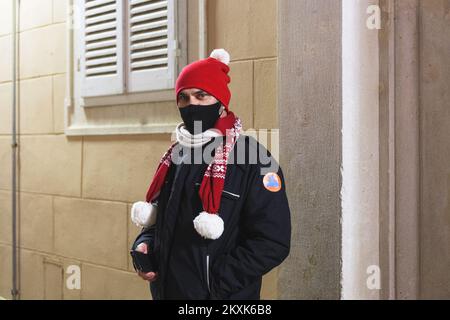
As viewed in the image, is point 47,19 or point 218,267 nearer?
point 218,267

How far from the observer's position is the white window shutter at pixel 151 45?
9.03 ft

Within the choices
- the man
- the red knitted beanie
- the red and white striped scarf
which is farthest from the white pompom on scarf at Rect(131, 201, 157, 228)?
the red knitted beanie

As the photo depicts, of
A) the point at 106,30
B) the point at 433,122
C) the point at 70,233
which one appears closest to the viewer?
the point at 433,122

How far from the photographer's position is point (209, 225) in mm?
1863

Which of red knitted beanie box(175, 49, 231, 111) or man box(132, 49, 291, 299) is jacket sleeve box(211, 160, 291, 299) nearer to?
man box(132, 49, 291, 299)

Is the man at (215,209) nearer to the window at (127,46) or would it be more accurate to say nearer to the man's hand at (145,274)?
the man's hand at (145,274)

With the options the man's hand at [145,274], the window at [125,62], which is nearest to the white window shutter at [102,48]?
the window at [125,62]

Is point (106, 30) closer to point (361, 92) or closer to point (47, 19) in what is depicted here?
point (47, 19)

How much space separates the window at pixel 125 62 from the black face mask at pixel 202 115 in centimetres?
73

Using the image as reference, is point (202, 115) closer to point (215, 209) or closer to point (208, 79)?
point (208, 79)

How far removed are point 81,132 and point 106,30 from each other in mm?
572

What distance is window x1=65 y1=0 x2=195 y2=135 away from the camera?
108 inches

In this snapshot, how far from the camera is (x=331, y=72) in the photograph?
87.0 inches
